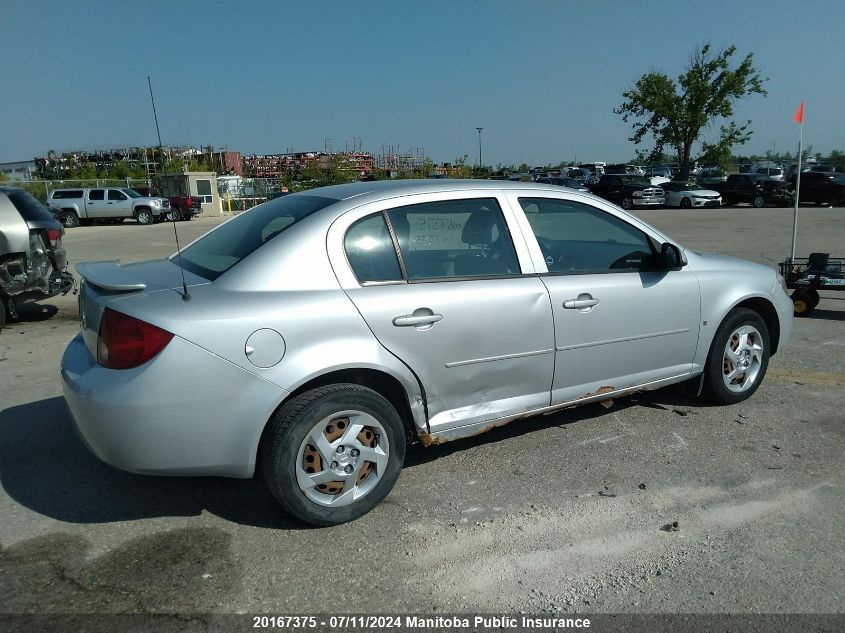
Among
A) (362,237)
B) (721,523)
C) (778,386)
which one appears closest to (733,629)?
(721,523)

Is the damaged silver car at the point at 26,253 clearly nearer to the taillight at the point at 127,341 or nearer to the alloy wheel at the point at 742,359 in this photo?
the taillight at the point at 127,341

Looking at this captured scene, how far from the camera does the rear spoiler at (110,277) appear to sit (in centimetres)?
318

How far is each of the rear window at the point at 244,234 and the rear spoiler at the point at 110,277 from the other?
0.31m

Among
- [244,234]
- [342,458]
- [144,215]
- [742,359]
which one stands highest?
[244,234]

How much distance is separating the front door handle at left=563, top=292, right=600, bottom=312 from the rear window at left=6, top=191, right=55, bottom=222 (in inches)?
264

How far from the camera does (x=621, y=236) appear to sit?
436cm

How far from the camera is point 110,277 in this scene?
341cm

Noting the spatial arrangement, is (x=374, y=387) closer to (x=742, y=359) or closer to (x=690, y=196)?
(x=742, y=359)

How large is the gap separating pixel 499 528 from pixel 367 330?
Answer: 3.80ft

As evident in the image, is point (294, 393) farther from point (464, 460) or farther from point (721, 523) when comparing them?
point (721, 523)

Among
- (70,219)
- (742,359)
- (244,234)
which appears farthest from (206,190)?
(742,359)

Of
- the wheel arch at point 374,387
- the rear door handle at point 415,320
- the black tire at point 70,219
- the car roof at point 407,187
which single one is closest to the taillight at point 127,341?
the wheel arch at point 374,387

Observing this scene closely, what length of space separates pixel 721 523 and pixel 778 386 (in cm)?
244

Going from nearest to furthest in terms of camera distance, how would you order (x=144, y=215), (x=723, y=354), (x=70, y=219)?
(x=723, y=354)
(x=70, y=219)
(x=144, y=215)
